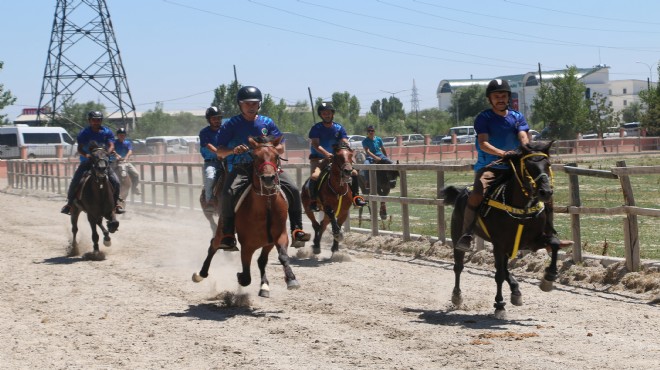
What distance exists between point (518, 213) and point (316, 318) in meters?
2.38

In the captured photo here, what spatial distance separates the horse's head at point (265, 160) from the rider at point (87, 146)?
6800 millimetres

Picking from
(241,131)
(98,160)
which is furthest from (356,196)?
(241,131)

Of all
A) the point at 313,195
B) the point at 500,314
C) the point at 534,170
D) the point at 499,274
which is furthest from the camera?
the point at 313,195

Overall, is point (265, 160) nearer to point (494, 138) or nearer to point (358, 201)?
point (494, 138)

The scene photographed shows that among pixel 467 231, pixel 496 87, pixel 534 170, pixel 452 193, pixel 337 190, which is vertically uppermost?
pixel 496 87

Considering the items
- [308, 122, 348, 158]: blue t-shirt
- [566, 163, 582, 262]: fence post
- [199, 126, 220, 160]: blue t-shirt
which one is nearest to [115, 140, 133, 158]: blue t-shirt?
[199, 126, 220, 160]: blue t-shirt

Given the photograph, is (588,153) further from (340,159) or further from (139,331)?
(139,331)

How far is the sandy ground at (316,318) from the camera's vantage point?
832 centimetres

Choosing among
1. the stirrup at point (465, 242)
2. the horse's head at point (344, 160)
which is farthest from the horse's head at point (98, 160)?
the stirrup at point (465, 242)

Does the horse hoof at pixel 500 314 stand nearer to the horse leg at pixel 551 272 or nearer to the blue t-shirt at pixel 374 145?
the horse leg at pixel 551 272

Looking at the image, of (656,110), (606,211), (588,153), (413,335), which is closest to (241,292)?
(413,335)

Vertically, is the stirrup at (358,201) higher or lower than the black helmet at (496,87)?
lower

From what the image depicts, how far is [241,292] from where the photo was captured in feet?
38.4

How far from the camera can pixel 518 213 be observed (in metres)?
10.0
